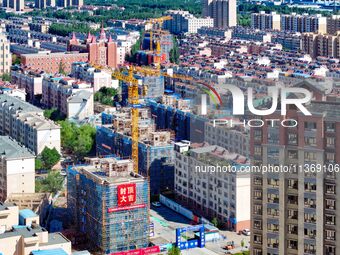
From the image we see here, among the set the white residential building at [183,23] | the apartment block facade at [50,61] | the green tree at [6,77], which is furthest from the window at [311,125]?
the white residential building at [183,23]

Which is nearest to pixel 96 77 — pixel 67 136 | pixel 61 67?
pixel 61 67

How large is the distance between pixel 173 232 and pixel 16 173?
5.68ft

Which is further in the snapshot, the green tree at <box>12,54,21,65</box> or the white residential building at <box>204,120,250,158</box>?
the green tree at <box>12,54,21,65</box>

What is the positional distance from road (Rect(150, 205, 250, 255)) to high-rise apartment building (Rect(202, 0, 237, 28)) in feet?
55.2

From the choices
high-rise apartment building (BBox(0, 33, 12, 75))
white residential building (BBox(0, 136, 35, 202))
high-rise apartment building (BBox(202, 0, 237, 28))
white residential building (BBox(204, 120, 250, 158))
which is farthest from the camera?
high-rise apartment building (BBox(202, 0, 237, 28))

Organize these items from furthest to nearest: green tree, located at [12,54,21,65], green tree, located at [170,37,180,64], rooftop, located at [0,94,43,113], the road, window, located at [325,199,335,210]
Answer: green tree, located at [170,37,180,64], green tree, located at [12,54,21,65], rooftop, located at [0,94,43,113], the road, window, located at [325,199,335,210]

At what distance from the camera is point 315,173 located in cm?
381

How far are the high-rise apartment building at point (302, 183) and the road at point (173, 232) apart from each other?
9.48 feet

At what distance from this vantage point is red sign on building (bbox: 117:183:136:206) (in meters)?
6.65

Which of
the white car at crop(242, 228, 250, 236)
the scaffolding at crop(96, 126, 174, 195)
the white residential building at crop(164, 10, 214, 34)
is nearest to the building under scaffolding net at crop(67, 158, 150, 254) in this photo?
the white car at crop(242, 228, 250, 236)

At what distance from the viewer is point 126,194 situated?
263 inches

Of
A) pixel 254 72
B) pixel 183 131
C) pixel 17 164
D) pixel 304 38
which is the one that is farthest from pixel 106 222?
pixel 304 38

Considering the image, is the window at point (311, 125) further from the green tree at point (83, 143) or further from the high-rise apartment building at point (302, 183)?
the green tree at point (83, 143)

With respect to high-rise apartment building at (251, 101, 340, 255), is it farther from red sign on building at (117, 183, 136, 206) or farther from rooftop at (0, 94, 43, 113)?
rooftop at (0, 94, 43, 113)
